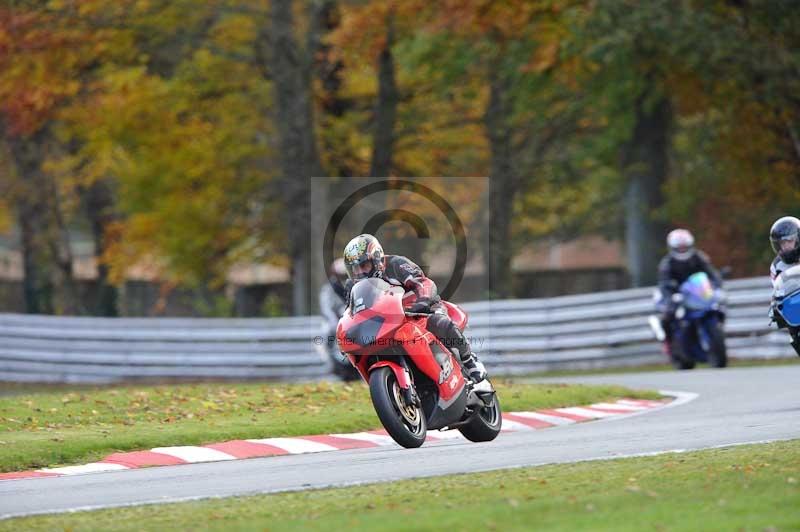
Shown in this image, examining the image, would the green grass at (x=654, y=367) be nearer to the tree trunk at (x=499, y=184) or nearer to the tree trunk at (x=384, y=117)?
the tree trunk at (x=499, y=184)

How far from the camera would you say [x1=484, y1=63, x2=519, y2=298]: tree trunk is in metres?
31.6

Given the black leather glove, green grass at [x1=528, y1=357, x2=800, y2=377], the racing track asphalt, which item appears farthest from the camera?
green grass at [x1=528, y1=357, x2=800, y2=377]

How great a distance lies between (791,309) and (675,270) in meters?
8.57

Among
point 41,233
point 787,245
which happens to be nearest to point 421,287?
point 787,245

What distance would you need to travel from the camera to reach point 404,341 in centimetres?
1095

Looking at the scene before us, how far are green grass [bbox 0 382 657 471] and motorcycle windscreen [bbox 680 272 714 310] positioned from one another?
13.8 ft

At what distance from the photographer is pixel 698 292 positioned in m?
20.9

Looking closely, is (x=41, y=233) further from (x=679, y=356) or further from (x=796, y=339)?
(x=796, y=339)

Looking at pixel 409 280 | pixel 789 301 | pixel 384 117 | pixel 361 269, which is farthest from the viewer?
pixel 384 117

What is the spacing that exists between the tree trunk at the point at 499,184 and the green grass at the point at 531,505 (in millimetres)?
21820

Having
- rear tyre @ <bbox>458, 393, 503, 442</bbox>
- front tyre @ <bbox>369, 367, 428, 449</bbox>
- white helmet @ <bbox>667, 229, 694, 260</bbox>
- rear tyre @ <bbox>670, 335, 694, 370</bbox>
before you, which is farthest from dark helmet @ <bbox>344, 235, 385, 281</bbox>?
rear tyre @ <bbox>670, 335, 694, 370</bbox>

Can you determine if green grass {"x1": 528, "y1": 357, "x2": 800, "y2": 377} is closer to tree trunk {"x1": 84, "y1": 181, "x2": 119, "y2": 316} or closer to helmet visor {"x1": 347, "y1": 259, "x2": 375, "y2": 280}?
helmet visor {"x1": 347, "y1": 259, "x2": 375, "y2": 280}

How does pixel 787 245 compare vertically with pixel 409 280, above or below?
above

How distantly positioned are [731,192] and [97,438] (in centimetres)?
1804
